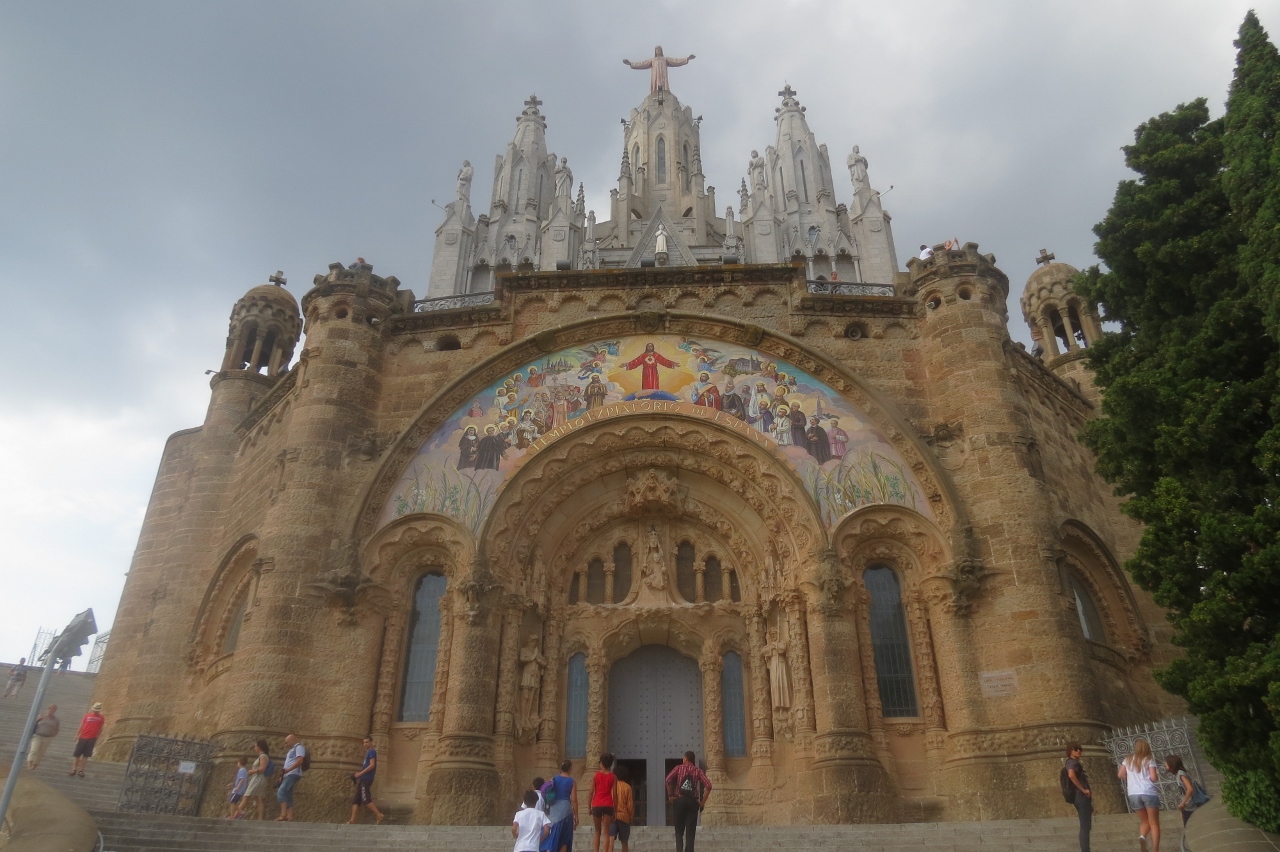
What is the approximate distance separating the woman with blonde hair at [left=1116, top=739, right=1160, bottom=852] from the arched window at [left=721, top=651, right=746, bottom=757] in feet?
25.2

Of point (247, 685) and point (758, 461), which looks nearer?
point (247, 685)

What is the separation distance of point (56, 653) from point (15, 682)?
1657 centimetres

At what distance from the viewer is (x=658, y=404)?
57.6 ft

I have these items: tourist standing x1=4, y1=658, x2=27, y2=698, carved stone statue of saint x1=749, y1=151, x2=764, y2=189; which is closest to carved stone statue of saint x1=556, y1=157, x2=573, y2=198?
carved stone statue of saint x1=749, y1=151, x2=764, y2=189

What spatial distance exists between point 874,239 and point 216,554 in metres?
40.8

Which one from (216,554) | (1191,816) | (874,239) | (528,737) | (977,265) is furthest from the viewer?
(874,239)

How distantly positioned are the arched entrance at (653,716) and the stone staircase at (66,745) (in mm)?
7988

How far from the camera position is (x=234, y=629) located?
17891 millimetres

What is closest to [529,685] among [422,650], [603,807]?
[422,650]

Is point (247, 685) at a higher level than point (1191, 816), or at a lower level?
higher

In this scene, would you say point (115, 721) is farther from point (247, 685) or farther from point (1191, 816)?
point (1191, 816)

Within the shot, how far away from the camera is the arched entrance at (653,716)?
16.2m

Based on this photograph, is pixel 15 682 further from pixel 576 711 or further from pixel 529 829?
pixel 529 829

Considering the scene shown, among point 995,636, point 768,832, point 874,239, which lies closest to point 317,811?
point 768,832
